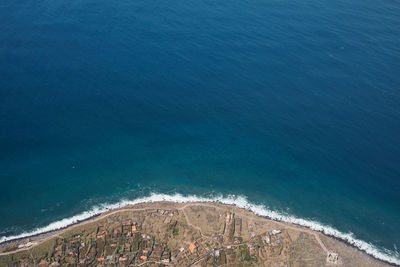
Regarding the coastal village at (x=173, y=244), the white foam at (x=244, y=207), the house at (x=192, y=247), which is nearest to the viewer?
the coastal village at (x=173, y=244)

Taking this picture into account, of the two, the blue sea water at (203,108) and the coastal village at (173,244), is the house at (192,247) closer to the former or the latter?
the coastal village at (173,244)

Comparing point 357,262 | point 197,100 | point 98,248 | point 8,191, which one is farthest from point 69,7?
point 357,262

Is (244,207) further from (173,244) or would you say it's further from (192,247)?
(173,244)

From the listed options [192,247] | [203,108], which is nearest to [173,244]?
[192,247]

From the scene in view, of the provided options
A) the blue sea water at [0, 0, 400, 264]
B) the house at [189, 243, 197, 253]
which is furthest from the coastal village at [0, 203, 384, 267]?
the blue sea water at [0, 0, 400, 264]

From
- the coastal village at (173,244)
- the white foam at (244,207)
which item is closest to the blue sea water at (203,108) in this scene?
the white foam at (244,207)

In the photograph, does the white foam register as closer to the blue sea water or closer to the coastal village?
the blue sea water
